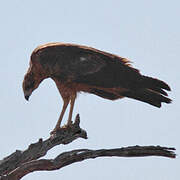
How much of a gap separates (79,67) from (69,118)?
38.6 inches

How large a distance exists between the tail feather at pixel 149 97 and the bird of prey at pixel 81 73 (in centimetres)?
2

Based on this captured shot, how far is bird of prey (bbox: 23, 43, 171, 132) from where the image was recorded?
11195mm

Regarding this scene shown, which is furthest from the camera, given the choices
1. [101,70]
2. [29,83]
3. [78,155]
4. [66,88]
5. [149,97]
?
[29,83]

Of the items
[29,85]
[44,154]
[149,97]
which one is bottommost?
[44,154]

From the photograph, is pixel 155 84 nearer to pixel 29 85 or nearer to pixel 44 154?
pixel 44 154

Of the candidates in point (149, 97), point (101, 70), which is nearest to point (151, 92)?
point (149, 97)

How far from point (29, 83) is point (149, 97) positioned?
2.59 meters

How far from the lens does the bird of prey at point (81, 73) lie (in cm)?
1120

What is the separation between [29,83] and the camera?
476 inches

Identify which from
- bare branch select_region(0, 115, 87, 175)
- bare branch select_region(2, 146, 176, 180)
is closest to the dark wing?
bare branch select_region(0, 115, 87, 175)

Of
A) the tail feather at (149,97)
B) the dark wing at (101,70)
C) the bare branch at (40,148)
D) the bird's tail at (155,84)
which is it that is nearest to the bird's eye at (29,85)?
the dark wing at (101,70)

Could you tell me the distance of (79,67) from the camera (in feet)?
38.6

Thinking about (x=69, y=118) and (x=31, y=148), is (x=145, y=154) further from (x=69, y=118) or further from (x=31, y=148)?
(x=69, y=118)

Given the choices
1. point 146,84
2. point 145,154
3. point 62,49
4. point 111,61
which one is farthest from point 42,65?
point 145,154
